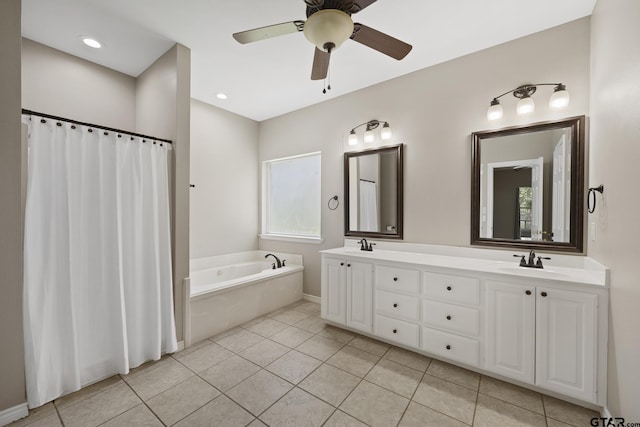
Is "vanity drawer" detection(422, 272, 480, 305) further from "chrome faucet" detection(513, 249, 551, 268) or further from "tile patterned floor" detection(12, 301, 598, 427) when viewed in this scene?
"tile patterned floor" detection(12, 301, 598, 427)

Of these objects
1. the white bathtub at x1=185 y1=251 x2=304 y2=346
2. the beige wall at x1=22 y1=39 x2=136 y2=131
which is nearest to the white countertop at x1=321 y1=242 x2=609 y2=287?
the white bathtub at x1=185 y1=251 x2=304 y2=346

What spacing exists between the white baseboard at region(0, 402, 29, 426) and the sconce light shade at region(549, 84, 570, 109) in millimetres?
4370

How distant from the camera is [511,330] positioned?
1.88 meters

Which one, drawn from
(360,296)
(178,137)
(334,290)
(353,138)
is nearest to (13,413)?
(178,137)

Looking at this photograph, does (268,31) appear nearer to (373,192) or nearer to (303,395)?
(373,192)

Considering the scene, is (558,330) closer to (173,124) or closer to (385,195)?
(385,195)

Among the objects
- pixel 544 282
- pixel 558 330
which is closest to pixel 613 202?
pixel 544 282

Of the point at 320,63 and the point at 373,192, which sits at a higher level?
the point at 320,63

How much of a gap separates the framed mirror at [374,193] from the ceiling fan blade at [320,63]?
4.51ft

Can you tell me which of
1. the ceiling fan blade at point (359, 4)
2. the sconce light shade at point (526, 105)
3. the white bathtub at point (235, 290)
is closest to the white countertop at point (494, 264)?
the white bathtub at point (235, 290)

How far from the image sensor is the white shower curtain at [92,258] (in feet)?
5.64

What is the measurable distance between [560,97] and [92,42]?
4.13m

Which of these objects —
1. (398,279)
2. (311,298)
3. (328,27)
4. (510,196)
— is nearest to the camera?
(328,27)

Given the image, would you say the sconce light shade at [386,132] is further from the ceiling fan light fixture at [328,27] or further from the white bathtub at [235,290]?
the white bathtub at [235,290]
